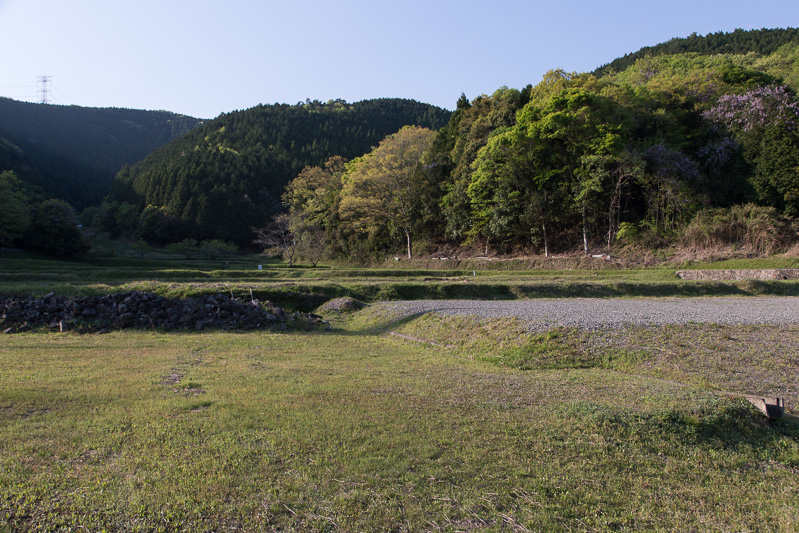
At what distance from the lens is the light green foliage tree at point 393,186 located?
53531 millimetres

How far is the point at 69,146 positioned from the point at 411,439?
640 ft

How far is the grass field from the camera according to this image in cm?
386

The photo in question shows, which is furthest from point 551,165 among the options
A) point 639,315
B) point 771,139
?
point 639,315

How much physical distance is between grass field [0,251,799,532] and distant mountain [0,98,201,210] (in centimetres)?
11446

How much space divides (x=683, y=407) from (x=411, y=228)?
48.1 metres

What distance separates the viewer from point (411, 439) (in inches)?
210

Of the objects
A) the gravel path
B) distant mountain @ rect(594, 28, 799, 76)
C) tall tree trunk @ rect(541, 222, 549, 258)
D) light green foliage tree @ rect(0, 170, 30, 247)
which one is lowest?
the gravel path

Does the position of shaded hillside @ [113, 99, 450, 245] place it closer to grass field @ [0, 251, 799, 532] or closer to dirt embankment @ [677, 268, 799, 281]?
dirt embankment @ [677, 268, 799, 281]

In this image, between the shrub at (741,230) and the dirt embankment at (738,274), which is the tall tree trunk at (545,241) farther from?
the dirt embankment at (738,274)

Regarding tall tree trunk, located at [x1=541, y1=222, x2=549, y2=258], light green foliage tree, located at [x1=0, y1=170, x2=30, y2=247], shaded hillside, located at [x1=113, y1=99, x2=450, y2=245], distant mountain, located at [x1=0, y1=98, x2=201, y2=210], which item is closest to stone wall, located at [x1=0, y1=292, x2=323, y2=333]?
tall tree trunk, located at [x1=541, y1=222, x2=549, y2=258]

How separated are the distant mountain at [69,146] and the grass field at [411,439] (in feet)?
376

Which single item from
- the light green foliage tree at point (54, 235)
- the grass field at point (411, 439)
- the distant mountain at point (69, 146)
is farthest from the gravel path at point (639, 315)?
the distant mountain at point (69, 146)

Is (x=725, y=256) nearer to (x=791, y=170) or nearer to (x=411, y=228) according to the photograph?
(x=791, y=170)

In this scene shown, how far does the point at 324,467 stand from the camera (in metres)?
4.57
